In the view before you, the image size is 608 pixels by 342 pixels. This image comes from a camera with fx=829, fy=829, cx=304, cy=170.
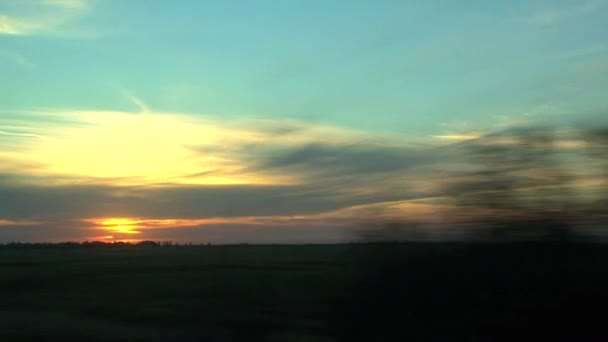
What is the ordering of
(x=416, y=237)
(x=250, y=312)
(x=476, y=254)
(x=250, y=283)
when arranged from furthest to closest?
(x=250, y=283), (x=250, y=312), (x=416, y=237), (x=476, y=254)

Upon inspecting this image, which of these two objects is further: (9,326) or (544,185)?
(9,326)

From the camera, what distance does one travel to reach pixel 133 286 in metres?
22.3

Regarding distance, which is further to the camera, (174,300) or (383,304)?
(174,300)

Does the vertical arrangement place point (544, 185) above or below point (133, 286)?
above

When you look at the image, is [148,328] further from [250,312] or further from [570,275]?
[570,275]

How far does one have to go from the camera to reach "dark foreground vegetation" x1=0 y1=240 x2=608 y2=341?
13359mm

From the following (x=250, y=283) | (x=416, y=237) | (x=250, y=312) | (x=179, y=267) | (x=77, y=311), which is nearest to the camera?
(x=416, y=237)

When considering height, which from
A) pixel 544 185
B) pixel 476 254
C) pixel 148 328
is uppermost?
pixel 544 185

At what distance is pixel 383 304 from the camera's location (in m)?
14.7

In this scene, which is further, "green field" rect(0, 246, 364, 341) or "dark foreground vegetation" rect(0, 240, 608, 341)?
"green field" rect(0, 246, 364, 341)

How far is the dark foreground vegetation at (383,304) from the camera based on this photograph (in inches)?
526

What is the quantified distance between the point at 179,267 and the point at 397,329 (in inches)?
552

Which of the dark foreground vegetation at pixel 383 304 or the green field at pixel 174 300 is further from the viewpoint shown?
the green field at pixel 174 300

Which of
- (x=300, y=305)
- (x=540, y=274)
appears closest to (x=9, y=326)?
(x=300, y=305)
